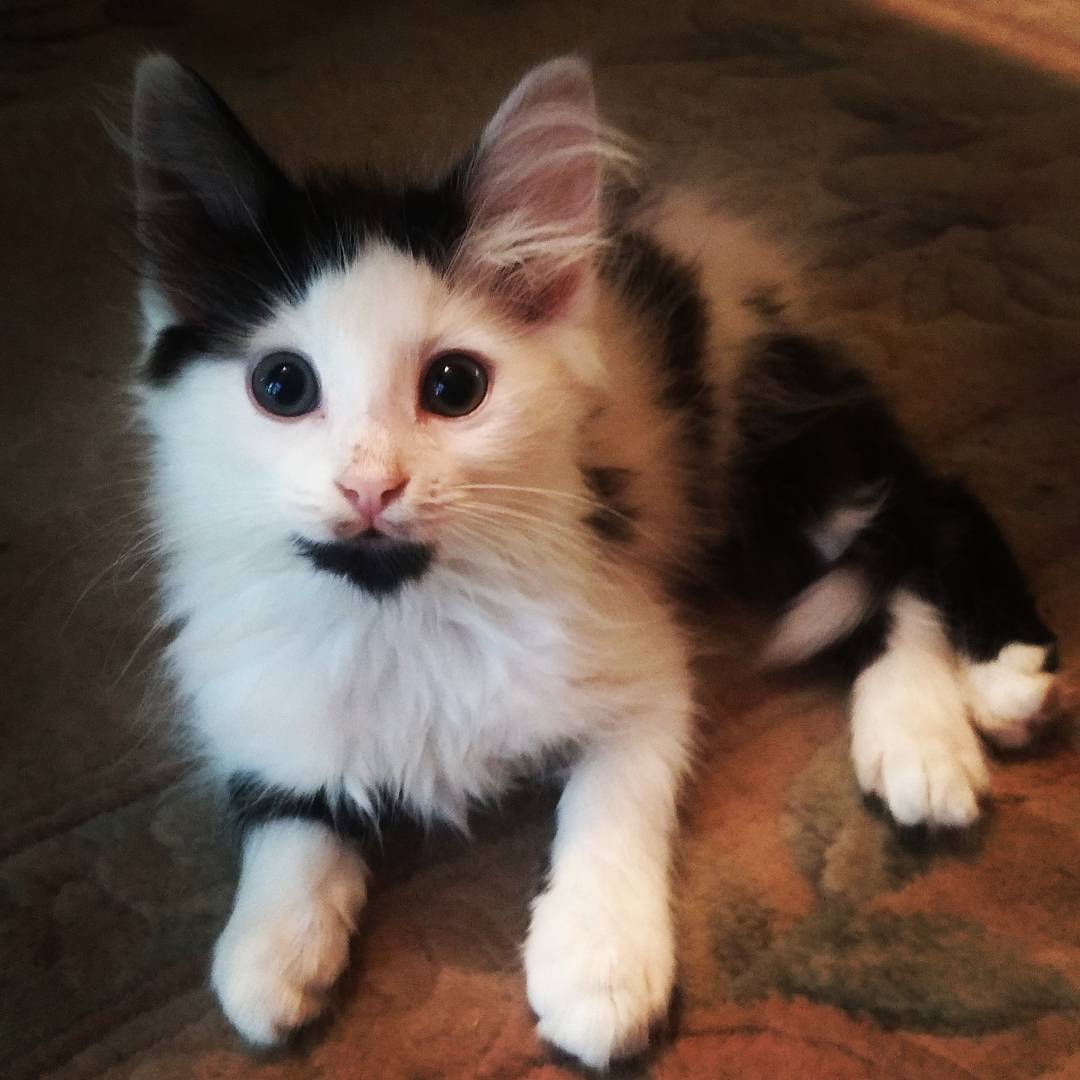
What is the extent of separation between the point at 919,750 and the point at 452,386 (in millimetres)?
673

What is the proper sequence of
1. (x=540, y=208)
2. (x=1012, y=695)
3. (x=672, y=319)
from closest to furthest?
(x=540, y=208)
(x=1012, y=695)
(x=672, y=319)

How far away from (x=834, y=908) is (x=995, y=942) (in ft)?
0.54

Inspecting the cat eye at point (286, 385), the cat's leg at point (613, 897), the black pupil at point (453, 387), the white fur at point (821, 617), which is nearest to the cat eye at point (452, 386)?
the black pupil at point (453, 387)

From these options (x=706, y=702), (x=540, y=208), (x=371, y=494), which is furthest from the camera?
(x=706, y=702)

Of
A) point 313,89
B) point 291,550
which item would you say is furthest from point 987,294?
point 313,89

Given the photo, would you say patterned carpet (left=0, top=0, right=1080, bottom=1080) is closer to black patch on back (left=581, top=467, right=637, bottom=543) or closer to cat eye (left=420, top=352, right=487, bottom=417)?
black patch on back (left=581, top=467, right=637, bottom=543)

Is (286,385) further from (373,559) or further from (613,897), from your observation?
(613,897)

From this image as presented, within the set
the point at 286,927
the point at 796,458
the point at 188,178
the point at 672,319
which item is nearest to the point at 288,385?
the point at 188,178

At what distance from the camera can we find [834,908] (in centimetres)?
118

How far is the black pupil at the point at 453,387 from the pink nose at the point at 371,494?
0.42 ft

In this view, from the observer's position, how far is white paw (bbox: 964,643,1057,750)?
1290 millimetres

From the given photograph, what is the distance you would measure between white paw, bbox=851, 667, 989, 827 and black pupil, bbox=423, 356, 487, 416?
63cm

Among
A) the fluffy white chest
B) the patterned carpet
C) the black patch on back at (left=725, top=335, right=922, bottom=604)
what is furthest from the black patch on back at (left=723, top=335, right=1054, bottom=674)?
the fluffy white chest

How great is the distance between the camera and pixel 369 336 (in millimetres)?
1015
